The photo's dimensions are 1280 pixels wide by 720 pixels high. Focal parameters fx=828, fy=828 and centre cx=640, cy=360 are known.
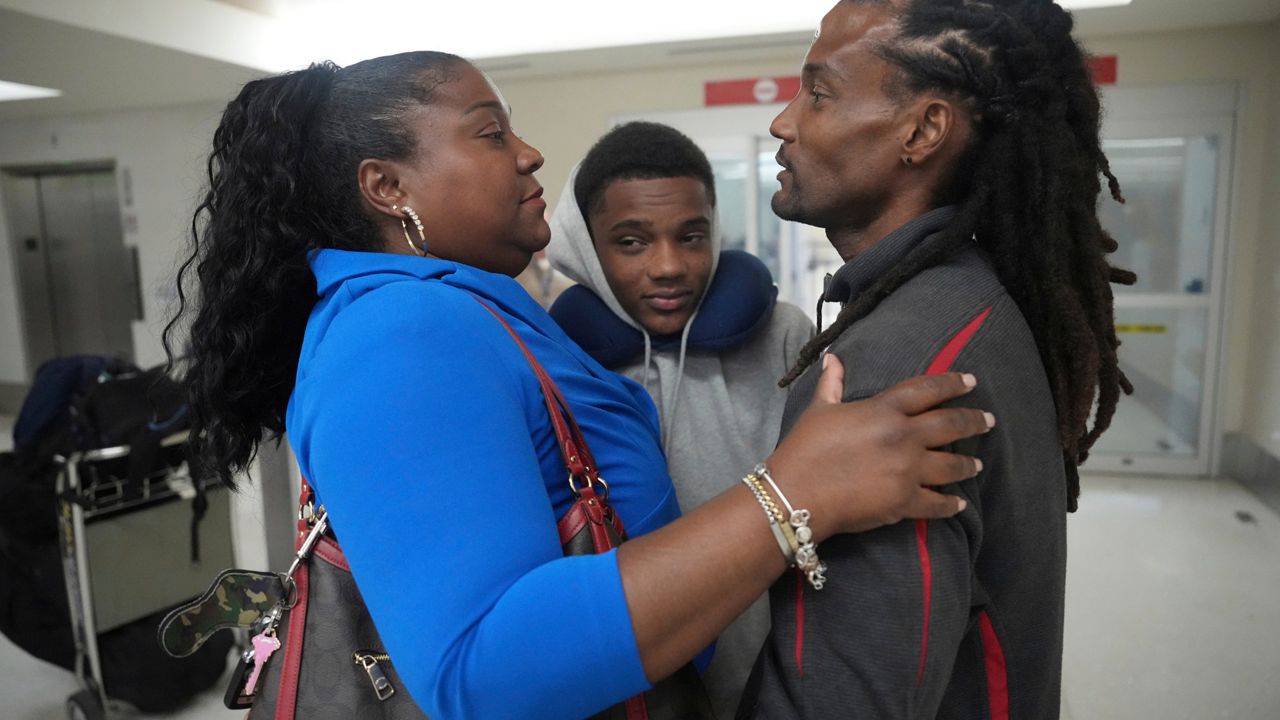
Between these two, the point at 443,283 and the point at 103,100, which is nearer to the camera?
the point at 443,283

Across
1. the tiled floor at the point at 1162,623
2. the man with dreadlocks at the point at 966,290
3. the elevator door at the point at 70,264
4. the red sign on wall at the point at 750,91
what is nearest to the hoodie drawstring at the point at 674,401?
the man with dreadlocks at the point at 966,290

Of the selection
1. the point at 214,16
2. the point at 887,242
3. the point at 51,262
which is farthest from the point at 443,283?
the point at 51,262

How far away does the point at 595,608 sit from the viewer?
2.44 ft

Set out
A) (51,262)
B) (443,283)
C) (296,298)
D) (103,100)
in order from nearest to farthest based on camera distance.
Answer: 1. (443,283)
2. (296,298)
3. (103,100)
4. (51,262)

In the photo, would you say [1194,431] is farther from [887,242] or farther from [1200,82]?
[887,242]

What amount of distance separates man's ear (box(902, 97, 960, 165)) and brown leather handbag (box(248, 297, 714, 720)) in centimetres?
51

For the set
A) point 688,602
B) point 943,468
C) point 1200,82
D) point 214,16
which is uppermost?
point 214,16

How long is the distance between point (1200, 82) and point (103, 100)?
798cm

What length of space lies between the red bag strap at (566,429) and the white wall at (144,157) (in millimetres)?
6918

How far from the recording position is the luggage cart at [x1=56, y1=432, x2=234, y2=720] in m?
2.87

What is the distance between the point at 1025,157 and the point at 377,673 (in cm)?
94

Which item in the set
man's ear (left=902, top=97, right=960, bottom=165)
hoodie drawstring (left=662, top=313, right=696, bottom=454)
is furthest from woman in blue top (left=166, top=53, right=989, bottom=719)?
hoodie drawstring (left=662, top=313, right=696, bottom=454)

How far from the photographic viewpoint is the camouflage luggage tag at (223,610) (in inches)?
40.4

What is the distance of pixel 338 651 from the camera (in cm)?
95
